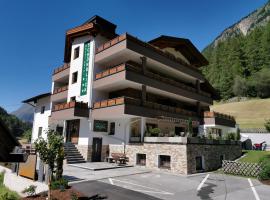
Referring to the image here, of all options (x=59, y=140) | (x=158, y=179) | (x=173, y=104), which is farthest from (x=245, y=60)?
(x=59, y=140)

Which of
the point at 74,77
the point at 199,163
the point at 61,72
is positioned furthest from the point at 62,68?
the point at 199,163

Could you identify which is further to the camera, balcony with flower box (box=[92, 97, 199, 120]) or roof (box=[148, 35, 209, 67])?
roof (box=[148, 35, 209, 67])

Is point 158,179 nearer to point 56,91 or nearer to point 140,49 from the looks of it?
point 140,49

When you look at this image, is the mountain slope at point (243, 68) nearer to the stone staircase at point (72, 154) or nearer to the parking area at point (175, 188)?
the stone staircase at point (72, 154)

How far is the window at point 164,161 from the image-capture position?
891 inches

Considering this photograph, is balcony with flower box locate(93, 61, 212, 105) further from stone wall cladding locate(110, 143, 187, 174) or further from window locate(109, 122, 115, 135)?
stone wall cladding locate(110, 143, 187, 174)

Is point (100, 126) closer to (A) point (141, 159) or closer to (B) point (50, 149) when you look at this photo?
(A) point (141, 159)

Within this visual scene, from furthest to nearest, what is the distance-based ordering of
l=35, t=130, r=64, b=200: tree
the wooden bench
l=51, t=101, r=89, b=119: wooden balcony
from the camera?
l=51, t=101, r=89, b=119: wooden balcony, the wooden bench, l=35, t=130, r=64, b=200: tree

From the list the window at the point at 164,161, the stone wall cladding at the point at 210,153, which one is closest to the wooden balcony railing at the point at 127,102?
the window at the point at 164,161

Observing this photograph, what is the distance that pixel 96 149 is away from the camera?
1086 inches

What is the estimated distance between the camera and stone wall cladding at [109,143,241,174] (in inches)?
840

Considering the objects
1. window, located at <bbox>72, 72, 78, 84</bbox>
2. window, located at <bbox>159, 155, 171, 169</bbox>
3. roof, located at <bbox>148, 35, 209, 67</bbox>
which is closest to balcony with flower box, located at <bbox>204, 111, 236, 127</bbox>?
roof, located at <bbox>148, 35, 209, 67</bbox>

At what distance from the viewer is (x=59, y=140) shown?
12.0 metres

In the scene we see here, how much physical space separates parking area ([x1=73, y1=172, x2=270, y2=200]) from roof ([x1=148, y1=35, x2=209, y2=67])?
20677 mm
